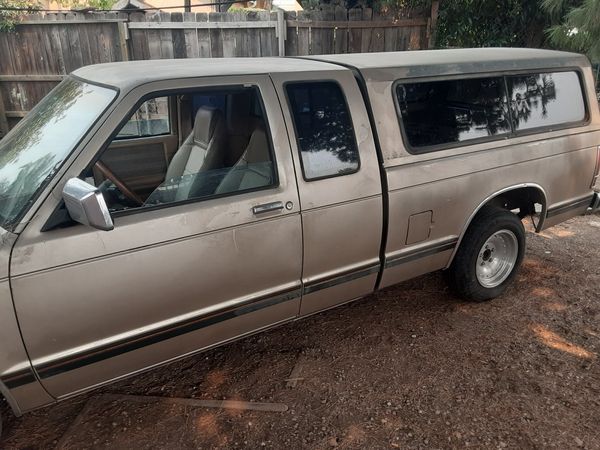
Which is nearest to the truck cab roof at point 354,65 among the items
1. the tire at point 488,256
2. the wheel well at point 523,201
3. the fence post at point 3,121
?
the wheel well at point 523,201

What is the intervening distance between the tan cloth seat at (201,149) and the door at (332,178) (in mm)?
485

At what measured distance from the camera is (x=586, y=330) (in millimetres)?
3658

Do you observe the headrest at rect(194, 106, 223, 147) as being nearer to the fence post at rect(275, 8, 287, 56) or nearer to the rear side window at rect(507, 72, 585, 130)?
the rear side window at rect(507, 72, 585, 130)

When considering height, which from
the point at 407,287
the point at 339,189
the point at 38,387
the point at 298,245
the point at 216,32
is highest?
the point at 216,32

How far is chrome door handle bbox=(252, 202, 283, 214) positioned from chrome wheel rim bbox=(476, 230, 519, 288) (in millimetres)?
2109

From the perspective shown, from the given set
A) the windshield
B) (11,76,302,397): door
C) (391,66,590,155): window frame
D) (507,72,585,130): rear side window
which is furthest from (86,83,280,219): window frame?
(507,72,585,130): rear side window

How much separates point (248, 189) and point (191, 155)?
592mm

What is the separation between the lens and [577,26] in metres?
5.91

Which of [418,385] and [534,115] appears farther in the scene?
[534,115]

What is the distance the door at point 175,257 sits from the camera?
2.23m

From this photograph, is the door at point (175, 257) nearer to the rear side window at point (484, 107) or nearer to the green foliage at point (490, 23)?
the rear side window at point (484, 107)

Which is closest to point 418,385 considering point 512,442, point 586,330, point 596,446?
point 512,442

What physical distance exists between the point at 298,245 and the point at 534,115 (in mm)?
2322

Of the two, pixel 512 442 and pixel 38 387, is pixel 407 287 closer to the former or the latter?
pixel 512 442
